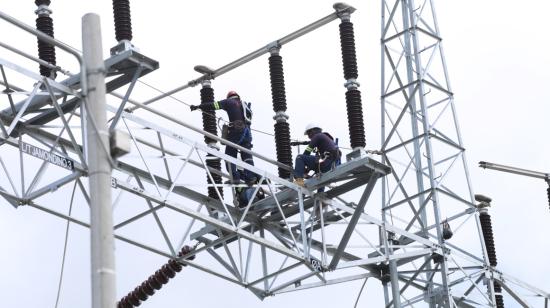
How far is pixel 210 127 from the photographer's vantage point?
21.8m

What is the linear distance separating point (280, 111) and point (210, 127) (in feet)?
3.62

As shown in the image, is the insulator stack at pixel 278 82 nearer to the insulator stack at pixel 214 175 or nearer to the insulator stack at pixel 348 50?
the insulator stack at pixel 348 50

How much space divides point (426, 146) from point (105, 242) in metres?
12.6

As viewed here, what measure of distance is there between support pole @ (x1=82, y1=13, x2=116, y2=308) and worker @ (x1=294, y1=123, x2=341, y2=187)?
9.55 m

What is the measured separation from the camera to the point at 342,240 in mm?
21016

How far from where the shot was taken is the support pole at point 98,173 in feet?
36.5

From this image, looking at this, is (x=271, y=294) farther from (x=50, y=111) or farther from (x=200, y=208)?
(x=50, y=111)

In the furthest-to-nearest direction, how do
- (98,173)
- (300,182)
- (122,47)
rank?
(300,182) → (122,47) → (98,173)

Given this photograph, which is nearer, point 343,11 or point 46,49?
point 46,49

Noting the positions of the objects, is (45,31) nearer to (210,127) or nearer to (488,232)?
(210,127)

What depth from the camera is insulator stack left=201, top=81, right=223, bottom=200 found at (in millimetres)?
20839

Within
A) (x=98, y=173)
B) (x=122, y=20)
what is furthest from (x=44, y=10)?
(x=98, y=173)

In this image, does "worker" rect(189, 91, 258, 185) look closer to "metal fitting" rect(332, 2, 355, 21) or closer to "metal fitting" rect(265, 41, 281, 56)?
"metal fitting" rect(265, 41, 281, 56)

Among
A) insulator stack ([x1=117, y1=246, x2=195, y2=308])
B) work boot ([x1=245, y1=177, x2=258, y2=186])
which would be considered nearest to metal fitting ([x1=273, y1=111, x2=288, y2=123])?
work boot ([x1=245, y1=177, x2=258, y2=186])
